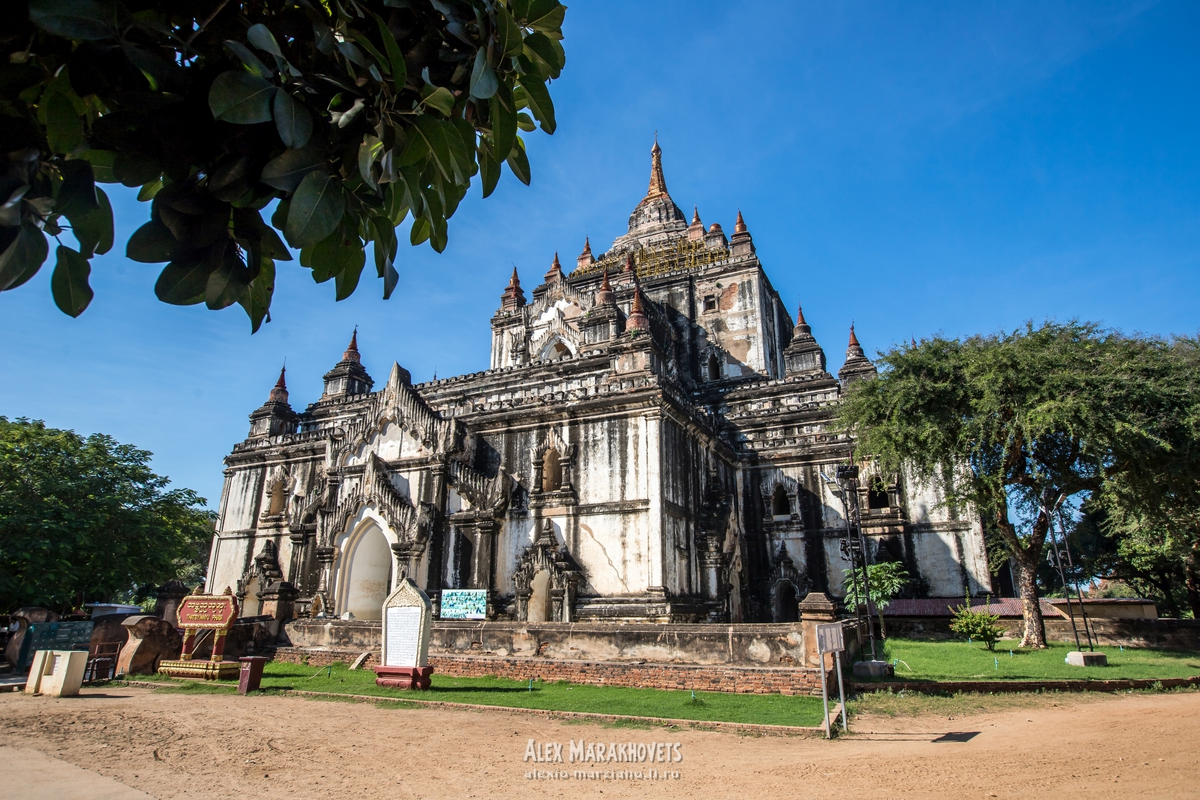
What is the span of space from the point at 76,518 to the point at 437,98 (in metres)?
26.5

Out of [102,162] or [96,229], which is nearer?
[96,229]

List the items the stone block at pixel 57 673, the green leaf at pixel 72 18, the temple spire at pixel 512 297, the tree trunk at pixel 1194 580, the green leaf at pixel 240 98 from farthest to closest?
the temple spire at pixel 512 297
the tree trunk at pixel 1194 580
the stone block at pixel 57 673
the green leaf at pixel 240 98
the green leaf at pixel 72 18

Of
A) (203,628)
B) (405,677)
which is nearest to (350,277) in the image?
(405,677)

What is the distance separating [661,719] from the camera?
34.0 feet

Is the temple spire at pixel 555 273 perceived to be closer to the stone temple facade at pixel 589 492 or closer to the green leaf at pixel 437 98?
the stone temple facade at pixel 589 492

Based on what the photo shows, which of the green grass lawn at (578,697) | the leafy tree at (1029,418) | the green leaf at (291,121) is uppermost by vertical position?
the leafy tree at (1029,418)

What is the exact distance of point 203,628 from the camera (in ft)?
55.4

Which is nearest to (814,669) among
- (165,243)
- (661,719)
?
(661,719)

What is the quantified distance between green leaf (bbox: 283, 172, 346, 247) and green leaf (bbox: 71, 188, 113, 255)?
59 centimetres

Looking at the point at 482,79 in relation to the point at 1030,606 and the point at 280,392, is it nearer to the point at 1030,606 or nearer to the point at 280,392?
the point at 1030,606

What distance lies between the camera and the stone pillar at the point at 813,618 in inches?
488

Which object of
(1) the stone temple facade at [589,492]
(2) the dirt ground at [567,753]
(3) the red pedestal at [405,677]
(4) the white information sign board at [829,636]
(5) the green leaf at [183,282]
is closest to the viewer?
(5) the green leaf at [183,282]

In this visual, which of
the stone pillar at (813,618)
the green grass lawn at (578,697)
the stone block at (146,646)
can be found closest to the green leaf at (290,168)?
the green grass lawn at (578,697)

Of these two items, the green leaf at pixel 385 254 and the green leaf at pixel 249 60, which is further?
the green leaf at pixel 385 254
